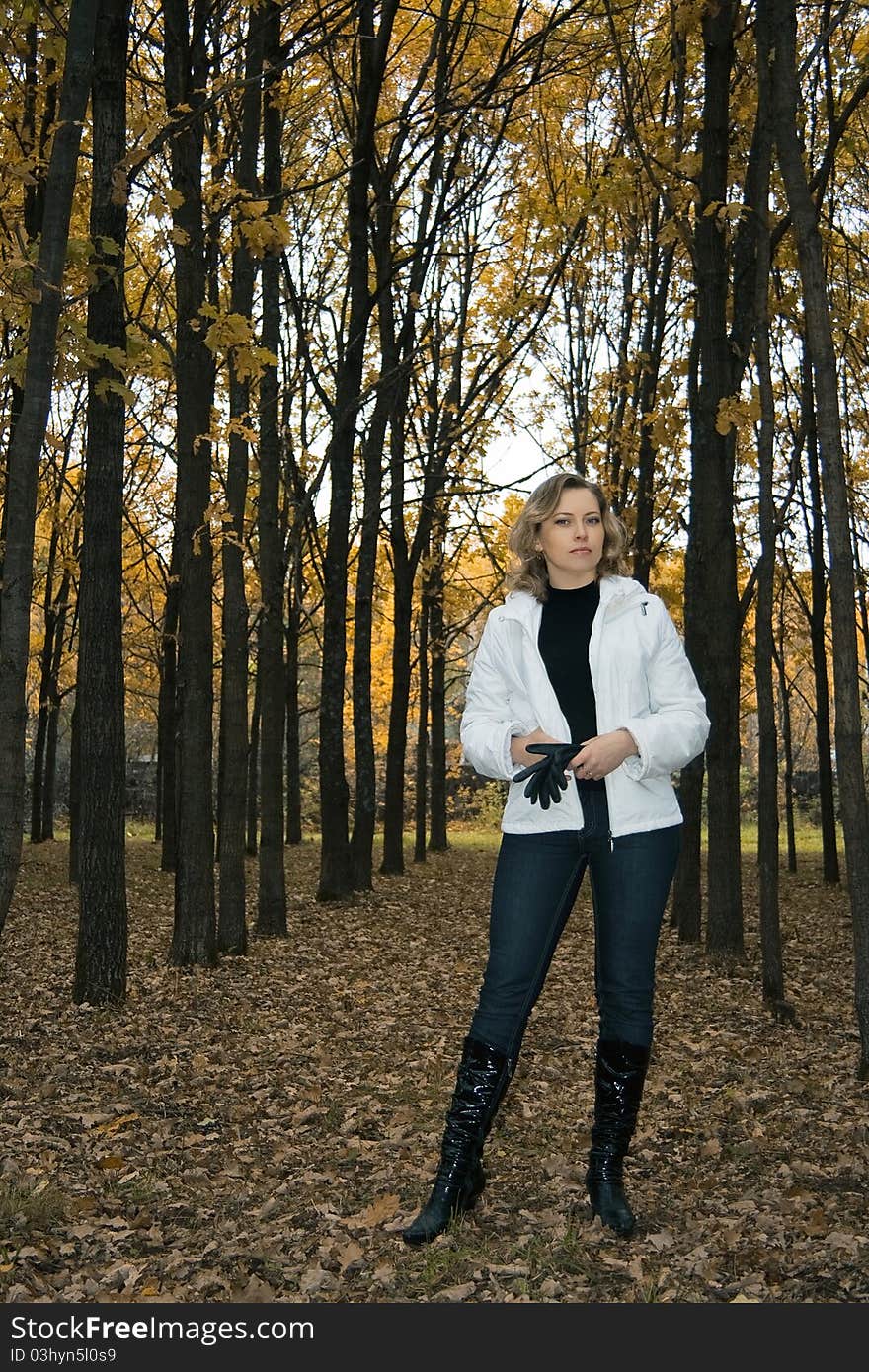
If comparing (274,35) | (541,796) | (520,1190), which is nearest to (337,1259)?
(520,1190)

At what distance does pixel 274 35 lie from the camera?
9781mm

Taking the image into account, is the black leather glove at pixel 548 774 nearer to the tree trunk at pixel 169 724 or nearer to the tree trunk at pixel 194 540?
the tree trunk at pixel 194 540

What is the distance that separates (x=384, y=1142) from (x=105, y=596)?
387cm

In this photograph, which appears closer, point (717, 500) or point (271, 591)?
point (717, 500)

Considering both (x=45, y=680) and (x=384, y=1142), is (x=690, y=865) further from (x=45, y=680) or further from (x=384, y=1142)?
(x=45, y=680)

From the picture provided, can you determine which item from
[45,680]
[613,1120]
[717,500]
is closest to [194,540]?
[717,500]

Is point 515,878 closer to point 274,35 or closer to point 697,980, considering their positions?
point 697,980

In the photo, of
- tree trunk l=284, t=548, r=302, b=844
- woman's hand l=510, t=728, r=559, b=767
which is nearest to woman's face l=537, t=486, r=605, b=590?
woman's hand l=510, t=728, r=559, b=767

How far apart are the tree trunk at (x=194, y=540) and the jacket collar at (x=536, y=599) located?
16.5 ft

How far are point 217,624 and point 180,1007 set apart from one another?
57.9 ft

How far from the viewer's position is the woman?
349 centimetres

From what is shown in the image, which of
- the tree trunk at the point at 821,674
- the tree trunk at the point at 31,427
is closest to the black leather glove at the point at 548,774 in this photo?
the tree trunk at the point at 31,427

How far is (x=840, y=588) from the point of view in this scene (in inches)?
211

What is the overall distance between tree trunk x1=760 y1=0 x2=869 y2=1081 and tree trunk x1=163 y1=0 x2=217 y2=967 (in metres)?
4.40
